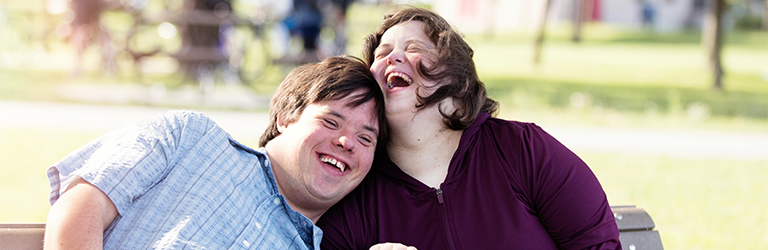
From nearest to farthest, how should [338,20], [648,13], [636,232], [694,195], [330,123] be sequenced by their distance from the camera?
[330,123] → [636,232] → [694,195] → [338,20] → [648,13]

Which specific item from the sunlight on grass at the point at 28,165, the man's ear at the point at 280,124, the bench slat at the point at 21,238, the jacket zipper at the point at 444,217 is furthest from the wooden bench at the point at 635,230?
the sunlight on grass at the point at 28,165

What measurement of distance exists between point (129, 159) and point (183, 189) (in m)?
0.19

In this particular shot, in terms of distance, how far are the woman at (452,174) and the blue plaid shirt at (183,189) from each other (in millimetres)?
254

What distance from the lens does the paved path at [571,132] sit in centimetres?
810

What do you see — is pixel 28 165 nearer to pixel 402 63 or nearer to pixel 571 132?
pixel 402 63

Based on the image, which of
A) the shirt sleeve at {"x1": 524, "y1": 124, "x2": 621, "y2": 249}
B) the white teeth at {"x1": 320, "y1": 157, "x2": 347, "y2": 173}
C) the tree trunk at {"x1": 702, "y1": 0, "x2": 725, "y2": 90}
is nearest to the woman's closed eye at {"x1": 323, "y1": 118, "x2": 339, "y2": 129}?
the white teeth at {"x1": 320, "y1": 157, "x2": 347, "y2": 173}

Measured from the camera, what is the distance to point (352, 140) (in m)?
2.30

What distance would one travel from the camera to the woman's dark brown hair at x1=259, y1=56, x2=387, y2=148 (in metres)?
2.36

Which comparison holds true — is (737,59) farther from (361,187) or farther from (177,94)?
(361,187)

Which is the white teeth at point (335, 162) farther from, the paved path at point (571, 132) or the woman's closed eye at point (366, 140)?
the paved path at point (571, 132)

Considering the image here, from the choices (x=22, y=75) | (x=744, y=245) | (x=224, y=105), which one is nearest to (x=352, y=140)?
(x=744, y=245)

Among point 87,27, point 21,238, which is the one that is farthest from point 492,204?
point 87,27

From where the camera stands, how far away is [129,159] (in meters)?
2.07

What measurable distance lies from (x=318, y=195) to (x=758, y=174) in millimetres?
6438
